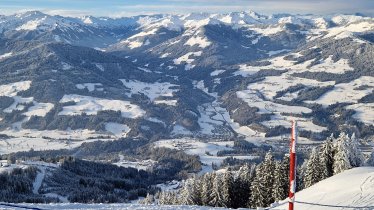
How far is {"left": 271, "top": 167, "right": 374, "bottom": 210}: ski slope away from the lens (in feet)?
147

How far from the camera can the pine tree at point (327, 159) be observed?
82.4 meters

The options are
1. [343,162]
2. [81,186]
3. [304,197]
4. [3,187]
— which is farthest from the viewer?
[81,186]

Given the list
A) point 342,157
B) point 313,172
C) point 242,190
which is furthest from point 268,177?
point 342,157

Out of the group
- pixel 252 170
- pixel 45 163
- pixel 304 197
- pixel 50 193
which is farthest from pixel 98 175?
pixel 304 197

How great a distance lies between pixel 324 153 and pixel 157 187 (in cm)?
11157

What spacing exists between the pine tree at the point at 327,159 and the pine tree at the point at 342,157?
2.73 meters

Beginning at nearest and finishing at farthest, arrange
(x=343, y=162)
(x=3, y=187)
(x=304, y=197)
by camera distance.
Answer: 1. (x=304, y=197)
2. (x=343, y=162)
3. (x=3, y=187)

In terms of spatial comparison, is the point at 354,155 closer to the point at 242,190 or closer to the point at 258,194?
the point at 258,194

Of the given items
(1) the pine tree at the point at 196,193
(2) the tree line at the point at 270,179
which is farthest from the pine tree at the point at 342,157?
(1) the pine tree at the point at 196,193

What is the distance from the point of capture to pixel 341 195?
48031 mm

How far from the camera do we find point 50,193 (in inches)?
5650

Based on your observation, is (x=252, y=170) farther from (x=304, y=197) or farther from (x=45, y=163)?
(x=45, y=163)

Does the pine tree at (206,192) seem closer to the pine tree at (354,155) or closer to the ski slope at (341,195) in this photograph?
→ the pine tree at (354,155)

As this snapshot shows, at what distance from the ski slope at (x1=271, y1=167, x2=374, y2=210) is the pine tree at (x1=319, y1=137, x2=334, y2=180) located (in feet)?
80.6
